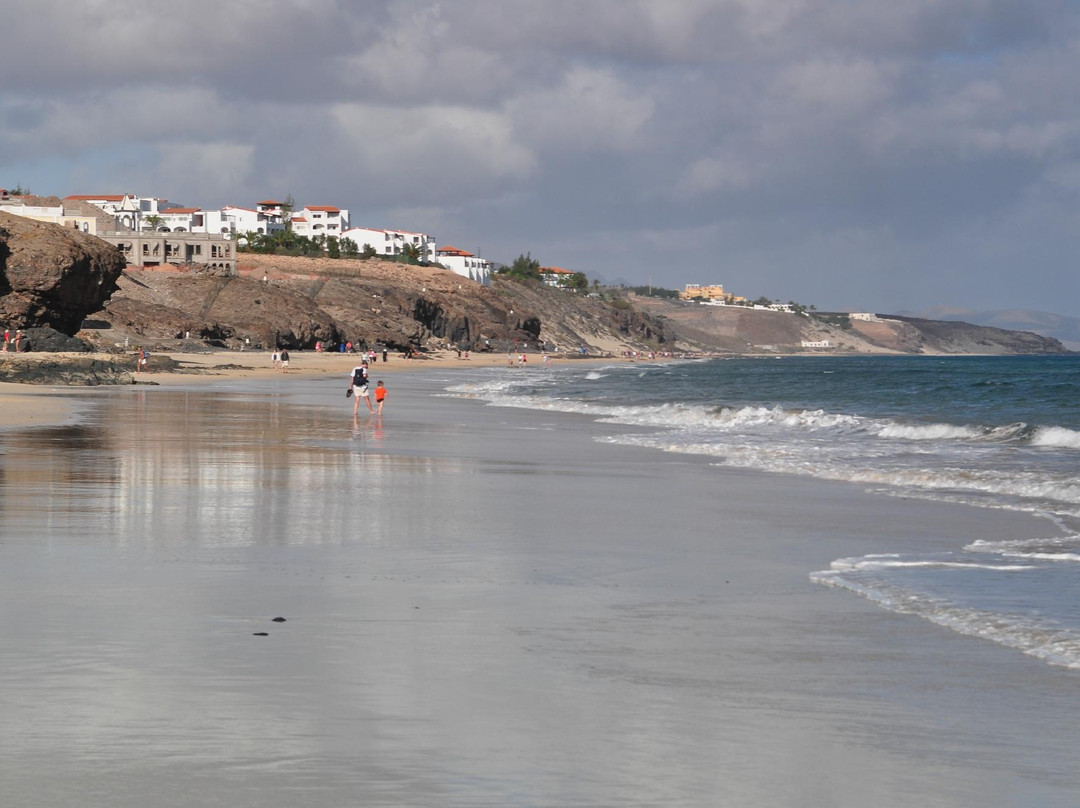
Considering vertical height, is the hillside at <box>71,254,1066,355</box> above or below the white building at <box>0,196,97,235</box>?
below

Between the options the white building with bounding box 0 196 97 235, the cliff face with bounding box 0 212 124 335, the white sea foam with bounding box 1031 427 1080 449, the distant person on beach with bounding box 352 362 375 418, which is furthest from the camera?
the white building with bounding box 0 196 97 235

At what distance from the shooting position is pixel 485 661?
6.98 meters

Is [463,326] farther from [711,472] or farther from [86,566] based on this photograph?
[86,566]

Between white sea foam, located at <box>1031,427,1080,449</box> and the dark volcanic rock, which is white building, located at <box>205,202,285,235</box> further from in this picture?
white sea foam, located at <box>1031,427,1080,449</box>

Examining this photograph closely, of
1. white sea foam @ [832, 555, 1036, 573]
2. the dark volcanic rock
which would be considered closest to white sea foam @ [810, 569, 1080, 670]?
white sea foam @ [832, 555, 1036, 573]

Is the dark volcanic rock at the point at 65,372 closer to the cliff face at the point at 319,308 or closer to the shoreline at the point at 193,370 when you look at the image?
the shoreline at the point at 193,370

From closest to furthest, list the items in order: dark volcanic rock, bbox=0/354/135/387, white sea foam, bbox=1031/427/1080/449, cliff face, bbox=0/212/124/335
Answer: white sea foam, bbox=1031/427/1080/449
dark volcanic rock, bbox=0/354/135/387
cliff face, bbox=0/212/124/335

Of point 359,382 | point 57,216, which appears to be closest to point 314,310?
point 57,216

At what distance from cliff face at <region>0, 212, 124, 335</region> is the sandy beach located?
47664mm

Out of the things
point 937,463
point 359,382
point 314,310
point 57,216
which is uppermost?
point 57,216

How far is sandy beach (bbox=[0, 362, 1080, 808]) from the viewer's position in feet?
16.7

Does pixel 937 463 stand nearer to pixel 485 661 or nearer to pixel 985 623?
pixel 985 623

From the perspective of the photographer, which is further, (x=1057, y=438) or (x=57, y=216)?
(x=57, y=216)

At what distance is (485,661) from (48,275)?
190 ft
